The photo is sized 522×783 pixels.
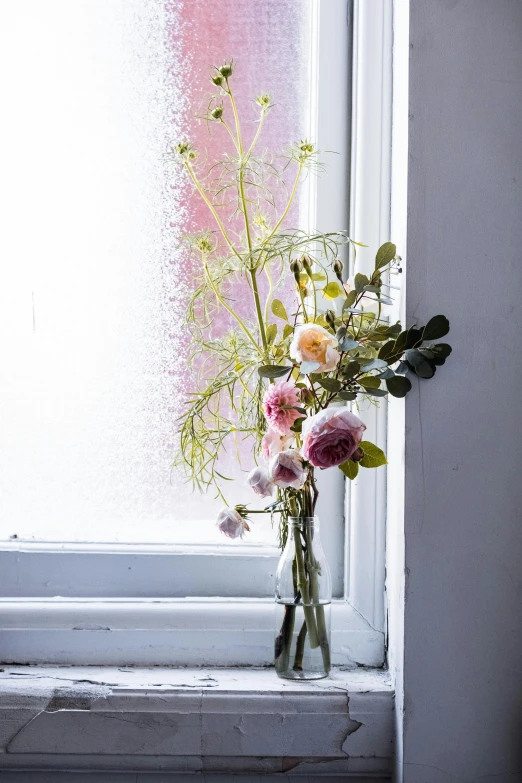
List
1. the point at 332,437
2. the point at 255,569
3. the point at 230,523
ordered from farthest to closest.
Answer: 1. the point at 255,569
2. the point at 230,523
3. the point at 332,437

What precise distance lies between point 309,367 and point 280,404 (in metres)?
0.06

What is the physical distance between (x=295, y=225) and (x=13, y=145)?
1.52 ft

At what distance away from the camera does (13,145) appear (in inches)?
47.8

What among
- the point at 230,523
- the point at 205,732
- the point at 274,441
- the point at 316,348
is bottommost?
the point at 205,732

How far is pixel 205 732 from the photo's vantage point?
945 millimetres

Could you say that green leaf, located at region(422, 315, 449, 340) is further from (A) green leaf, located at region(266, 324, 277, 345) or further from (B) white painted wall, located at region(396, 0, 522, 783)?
(A) green leaf, located at region(266, 324, 277, 345)

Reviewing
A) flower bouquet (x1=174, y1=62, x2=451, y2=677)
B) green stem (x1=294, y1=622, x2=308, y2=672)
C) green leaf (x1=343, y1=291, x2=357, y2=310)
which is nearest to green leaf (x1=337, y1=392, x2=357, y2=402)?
flower bouquet (x1=174, y1=62, x2=451, y2=677)

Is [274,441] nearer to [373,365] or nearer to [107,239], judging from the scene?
[373,365]

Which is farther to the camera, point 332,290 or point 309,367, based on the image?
point 332,290

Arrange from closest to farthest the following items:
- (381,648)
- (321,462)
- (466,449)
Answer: (321,462) < (466,449) < (381,648)

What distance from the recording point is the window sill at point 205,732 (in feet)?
3.09

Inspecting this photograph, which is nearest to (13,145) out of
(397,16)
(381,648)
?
(397,16)

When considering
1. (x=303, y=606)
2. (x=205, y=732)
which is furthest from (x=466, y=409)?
(x=205, y=732)

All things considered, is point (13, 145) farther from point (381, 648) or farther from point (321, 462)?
point (381, 648)
